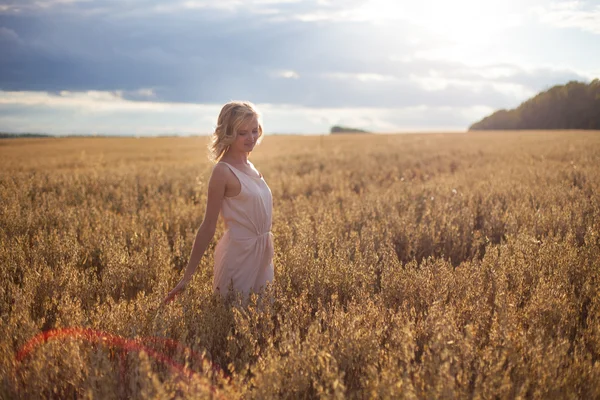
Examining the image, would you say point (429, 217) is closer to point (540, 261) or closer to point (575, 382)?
point (540, 261)

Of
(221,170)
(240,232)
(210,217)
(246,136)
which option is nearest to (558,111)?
(246,136)

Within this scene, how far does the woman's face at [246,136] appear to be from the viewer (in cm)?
319

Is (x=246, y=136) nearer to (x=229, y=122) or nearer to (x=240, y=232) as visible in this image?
(x=229, y=122)

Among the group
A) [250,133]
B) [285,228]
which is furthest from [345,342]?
[285,228]

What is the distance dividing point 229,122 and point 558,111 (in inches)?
2796

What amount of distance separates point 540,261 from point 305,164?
461 inches

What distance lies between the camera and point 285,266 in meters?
3.69

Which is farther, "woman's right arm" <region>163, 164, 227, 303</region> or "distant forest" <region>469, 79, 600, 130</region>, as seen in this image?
"distant forest" <region>469, 79, 600, 130</region>

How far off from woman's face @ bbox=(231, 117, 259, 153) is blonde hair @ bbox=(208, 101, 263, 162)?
0.04 m

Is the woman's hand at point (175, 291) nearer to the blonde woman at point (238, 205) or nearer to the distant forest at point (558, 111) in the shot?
the blonde woman at point (238, 205)

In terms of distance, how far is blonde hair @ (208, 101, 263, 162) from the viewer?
10.3 feet

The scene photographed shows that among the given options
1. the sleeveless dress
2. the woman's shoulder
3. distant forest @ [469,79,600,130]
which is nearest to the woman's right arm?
the woman's shoulder

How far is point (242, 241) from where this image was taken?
10.6 ft

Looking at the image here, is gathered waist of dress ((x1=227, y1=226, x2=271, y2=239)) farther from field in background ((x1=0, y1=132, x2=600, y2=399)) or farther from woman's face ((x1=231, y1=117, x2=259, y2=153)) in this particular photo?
woman's face ((x1=231, y1=117, x2=259, y2=153))
